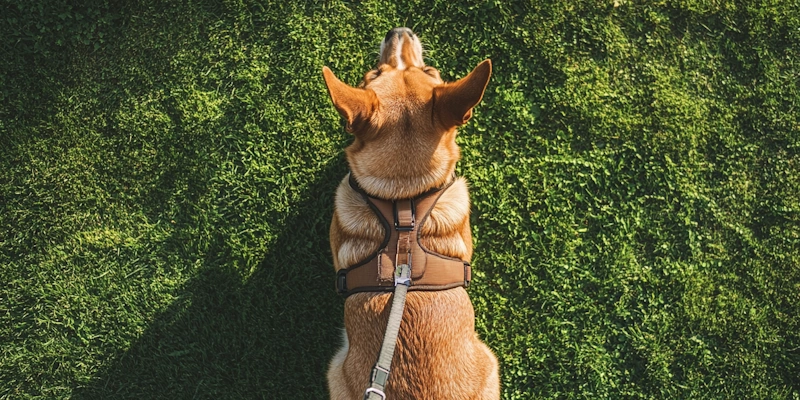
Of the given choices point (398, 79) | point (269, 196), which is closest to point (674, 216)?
point (398, 79)

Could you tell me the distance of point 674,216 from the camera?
16.0ft

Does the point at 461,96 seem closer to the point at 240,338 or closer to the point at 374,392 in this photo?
the point at 374,392

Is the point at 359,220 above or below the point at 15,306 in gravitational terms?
above

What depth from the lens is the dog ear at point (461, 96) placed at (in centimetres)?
310

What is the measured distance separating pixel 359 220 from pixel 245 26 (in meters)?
2.42

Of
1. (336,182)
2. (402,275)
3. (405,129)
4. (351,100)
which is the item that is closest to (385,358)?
(402,275)

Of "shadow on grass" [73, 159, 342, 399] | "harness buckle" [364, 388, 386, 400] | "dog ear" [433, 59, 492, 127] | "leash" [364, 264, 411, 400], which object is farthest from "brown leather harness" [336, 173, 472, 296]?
"shadow on grass" [73, 159, 342, 399]

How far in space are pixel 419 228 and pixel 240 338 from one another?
2.23 meters

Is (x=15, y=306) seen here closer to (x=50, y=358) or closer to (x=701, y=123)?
(x=50, y=358)

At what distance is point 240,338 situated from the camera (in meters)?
4.75

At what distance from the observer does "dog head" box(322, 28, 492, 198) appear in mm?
3248

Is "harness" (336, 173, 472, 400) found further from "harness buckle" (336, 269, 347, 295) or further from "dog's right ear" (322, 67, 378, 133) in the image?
"dog's right ear" (322, 67, 378, 133)

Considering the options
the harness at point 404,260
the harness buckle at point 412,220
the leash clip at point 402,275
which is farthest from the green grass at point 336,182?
the leash clip at point 402,275

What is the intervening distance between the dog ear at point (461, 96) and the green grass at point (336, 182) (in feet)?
5.14
